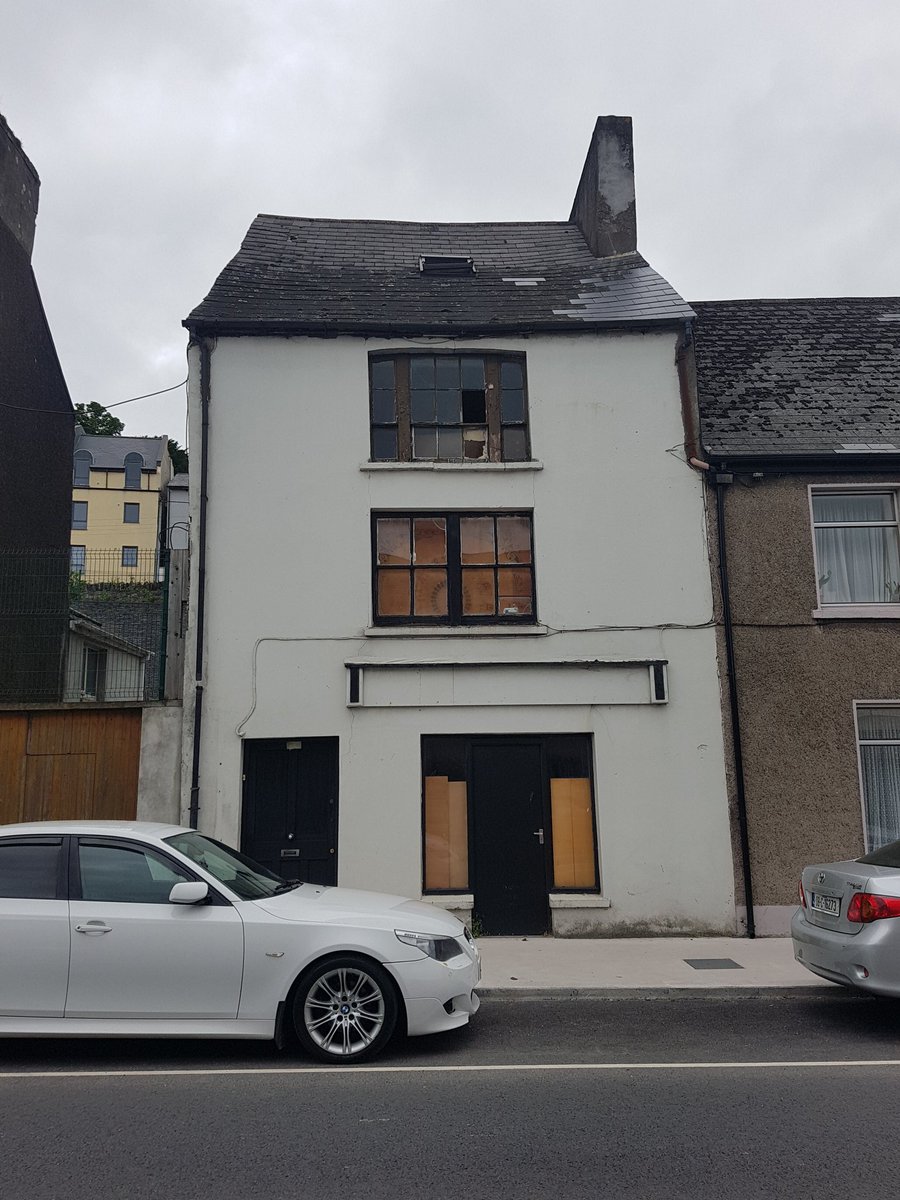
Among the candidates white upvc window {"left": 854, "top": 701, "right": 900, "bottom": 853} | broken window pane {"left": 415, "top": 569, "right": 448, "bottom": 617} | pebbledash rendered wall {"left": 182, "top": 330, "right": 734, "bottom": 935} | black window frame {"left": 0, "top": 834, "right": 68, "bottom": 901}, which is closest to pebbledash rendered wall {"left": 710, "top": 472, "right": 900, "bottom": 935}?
white upvc window {"left": 854, "top": 701, "right": 900, "bottom": 853}

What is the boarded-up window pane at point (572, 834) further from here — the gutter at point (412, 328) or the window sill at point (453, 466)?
the gutter at point (412, 328)

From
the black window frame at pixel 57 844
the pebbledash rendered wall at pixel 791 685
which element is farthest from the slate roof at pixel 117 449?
the black window frame at pixel 57 844

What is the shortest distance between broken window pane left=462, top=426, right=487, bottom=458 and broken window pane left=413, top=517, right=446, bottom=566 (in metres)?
0.99

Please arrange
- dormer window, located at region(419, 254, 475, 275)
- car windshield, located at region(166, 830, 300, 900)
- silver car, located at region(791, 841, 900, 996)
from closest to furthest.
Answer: car windshield, located at region(166, 830, 300, 900) → silver car, located at region(791, 841, 900, 996) → dormer window, located at region(419, 254, 475, 275)

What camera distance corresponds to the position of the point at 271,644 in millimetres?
11953

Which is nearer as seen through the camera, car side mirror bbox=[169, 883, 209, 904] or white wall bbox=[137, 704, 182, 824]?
car side mirror bbox=[169, 883, 209, 904]

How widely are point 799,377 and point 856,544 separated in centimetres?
267

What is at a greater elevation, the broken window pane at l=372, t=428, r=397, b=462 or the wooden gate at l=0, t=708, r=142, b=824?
the broken window pane at l=372, t=428, r=397, b=462

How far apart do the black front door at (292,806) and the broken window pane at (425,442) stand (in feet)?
A: 12.6

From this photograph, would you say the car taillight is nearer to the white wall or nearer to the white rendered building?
the white rendered building

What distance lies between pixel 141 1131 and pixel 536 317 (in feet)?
34.7

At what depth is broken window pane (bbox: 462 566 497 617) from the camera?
12.3 meters

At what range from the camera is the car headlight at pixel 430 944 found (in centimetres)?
650

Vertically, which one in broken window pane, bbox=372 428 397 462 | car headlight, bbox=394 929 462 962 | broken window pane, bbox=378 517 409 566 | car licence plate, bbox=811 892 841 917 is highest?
broken window pane, bbox=372 428 397 462
